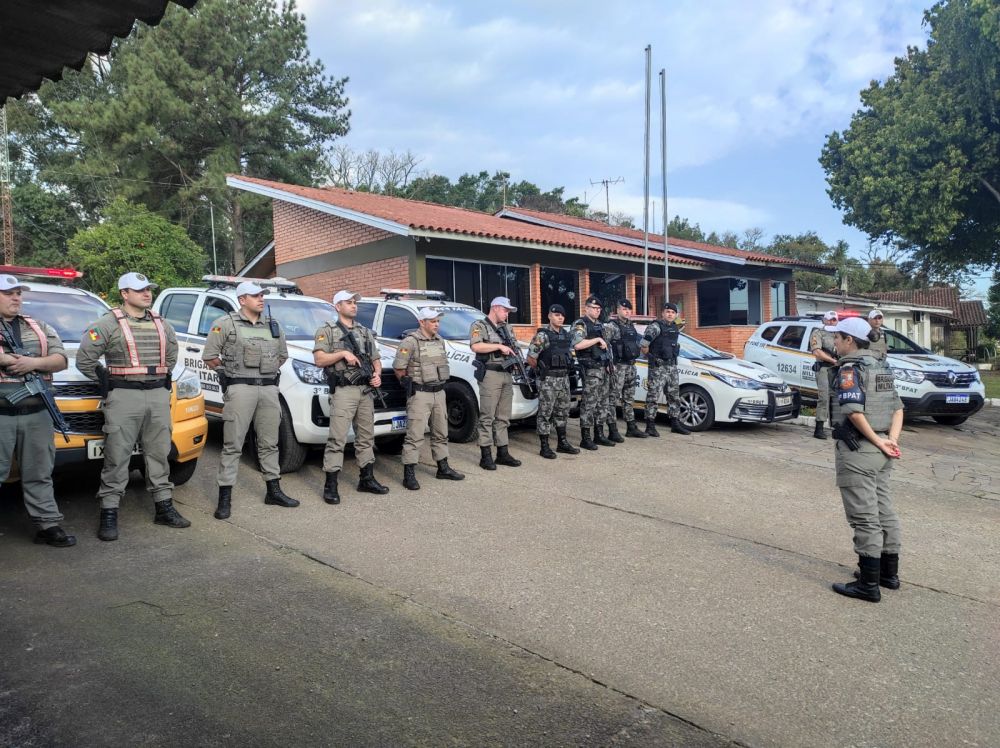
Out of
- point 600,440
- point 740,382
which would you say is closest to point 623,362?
point 600,440

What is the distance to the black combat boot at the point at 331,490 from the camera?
5738 mm

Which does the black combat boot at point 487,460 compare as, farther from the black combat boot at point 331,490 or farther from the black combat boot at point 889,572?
the black combat boot at point 889,572

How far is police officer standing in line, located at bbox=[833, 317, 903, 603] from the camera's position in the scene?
4.04m

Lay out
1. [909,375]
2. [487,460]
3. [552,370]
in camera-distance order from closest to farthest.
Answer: [487,460], [552,370], [909,375]

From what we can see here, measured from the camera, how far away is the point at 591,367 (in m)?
8.03

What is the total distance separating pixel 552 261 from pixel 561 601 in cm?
1277

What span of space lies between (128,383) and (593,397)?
197 inches

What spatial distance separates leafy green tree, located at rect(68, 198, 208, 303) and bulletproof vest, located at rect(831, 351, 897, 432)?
14971 millimetres

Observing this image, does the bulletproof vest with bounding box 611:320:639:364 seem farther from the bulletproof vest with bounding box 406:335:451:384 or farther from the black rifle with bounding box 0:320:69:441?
the black rifle with bounding box 0:320:69:441

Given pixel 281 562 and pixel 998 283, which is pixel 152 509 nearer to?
pixel 281 562

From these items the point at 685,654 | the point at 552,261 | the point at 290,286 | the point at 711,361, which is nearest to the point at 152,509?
the point at 290,286

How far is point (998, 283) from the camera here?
27.2 metres

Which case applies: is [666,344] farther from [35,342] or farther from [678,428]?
[35,342]

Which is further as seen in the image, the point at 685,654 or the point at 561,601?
the point at 561,601
